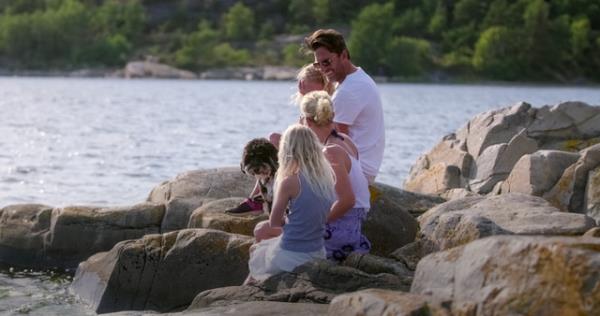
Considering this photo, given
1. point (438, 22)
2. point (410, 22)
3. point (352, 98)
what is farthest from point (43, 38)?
point (352, 98)

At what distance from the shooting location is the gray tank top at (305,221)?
9094mm

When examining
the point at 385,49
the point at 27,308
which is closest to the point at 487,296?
the point at 27,308

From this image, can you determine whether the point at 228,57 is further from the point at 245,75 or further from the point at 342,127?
the point at 342,127

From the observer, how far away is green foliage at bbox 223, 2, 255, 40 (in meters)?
139

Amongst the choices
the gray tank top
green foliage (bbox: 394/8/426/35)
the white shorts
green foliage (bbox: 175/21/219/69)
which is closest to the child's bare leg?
the white shorts

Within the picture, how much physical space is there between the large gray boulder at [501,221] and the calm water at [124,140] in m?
3.87

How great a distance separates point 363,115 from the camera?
1050cm

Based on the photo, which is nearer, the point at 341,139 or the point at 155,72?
the point at 341,139

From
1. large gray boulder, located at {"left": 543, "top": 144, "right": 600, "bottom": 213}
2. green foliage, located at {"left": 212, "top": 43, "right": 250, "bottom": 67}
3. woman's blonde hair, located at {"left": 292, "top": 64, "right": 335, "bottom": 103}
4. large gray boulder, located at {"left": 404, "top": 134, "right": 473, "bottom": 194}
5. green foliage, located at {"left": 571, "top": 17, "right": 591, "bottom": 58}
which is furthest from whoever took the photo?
green foliage, located at {"left": 212, "top": 43, "right": 250, "bottom": 67}

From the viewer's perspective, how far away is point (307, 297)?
8680 millimetres

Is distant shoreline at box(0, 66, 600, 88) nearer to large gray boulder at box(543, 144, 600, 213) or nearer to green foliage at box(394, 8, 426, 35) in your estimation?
green foliage at box(394, 8, 426, 35)

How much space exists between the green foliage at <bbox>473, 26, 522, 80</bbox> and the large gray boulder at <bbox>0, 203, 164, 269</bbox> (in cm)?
11132

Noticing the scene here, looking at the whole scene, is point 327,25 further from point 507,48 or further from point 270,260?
point 270,260

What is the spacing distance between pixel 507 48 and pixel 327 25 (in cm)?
2878
